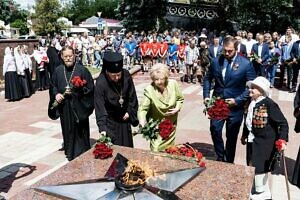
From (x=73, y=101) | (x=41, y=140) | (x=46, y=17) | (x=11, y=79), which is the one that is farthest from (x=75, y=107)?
(x=46, y=17)

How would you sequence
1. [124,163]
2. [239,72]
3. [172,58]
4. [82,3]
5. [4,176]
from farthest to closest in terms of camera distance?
[82,3] < [172,58] < [4,176] < [239,72] < [124,163]

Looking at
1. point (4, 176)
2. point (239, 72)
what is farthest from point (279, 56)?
point (4, 176)

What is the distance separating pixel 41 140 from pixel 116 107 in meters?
3.74

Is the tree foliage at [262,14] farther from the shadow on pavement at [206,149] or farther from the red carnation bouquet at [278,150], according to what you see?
the red carnation bouquet at [278,150]

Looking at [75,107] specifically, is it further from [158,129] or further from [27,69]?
[27,69]

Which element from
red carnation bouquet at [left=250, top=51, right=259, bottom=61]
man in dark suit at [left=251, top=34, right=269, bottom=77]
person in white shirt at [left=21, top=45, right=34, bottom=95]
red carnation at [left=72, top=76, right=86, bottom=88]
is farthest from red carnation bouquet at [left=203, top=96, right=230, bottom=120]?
person in white shirt at [left=21, top=45, right=34, bottom=95]

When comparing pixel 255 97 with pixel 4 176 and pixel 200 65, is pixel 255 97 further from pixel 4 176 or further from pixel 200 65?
pixel 200 65

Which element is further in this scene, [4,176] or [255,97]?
[4,176]

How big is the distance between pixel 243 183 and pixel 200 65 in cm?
1181

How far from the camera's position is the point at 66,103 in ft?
21.5

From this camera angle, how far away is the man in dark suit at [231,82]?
5465mm

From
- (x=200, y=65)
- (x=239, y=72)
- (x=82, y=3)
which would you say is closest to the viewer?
(x=239, y=72)

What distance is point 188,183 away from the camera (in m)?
3.47

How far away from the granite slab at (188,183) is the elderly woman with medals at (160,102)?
2.49 ft
